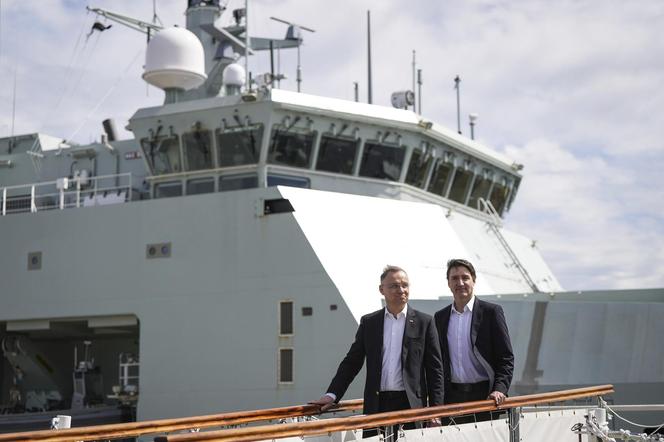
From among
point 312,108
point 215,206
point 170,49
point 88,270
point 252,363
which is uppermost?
point 170,49

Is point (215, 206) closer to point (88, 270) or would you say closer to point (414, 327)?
point (88, 270)

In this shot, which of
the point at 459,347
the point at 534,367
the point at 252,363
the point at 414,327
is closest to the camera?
the point at 414,327

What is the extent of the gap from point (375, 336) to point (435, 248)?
800 centimetres

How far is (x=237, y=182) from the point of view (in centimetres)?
1392

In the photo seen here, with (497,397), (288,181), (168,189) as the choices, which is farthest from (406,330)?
(168,189)

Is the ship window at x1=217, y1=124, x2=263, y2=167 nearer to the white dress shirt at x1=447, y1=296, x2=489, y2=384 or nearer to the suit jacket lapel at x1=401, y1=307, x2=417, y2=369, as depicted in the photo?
the white dress shirt at x1=447, y1=296, x2=489, y2=384

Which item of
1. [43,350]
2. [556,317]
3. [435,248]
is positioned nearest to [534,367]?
[556,317]

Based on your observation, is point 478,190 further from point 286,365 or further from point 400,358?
point 400,358

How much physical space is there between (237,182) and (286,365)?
3.16 meters

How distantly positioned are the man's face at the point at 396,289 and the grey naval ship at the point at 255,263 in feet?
19.4

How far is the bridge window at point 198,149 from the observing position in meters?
14.2

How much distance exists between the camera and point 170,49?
592 inches

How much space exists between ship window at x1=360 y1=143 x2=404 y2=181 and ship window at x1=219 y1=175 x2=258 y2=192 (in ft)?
5.70

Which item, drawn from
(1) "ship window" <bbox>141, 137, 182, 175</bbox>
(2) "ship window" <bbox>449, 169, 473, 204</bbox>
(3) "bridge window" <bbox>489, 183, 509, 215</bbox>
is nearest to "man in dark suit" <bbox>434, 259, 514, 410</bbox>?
(1) "ship window" <bbox>141, 137, 182, 175</bbox>
